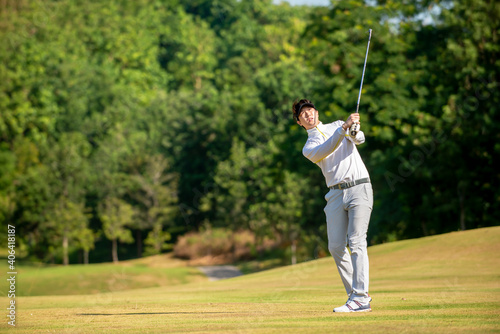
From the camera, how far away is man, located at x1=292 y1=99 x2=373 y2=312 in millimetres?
7902

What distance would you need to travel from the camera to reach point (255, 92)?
209 ft

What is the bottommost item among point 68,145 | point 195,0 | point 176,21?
point 68,145

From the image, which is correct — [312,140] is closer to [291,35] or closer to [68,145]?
[68,145]

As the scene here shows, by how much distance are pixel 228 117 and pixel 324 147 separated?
184 ft

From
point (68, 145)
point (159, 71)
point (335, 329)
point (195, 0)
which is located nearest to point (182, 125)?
point (68, 145)

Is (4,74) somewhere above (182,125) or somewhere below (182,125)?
above

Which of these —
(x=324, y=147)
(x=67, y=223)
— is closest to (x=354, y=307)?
(x=324, y=147)

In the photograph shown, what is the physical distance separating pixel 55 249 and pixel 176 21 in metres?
55.7

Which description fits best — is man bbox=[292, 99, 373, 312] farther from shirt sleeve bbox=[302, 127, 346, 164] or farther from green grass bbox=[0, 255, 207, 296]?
green grass bbox=[0, 255, 207, 296]

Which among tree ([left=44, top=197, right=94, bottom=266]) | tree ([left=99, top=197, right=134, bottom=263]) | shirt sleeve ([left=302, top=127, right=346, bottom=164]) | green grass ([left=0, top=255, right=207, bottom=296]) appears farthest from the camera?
tree ([left=99, top=197, right=134, bottom=263])

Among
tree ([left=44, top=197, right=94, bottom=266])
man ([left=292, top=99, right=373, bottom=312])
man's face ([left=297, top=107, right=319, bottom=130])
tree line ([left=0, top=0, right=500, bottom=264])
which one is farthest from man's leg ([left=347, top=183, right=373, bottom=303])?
tree ([left=44, top=197, right=94, bottom=266])

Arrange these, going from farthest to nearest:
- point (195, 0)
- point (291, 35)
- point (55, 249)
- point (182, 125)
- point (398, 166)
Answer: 1. point (195, 0)
2. point (291, 35)
3. point (182, 125)
4. point (55, 249)
5. point (398, 166)

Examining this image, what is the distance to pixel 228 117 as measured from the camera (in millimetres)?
63812

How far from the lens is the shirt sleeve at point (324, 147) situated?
7.80 m
